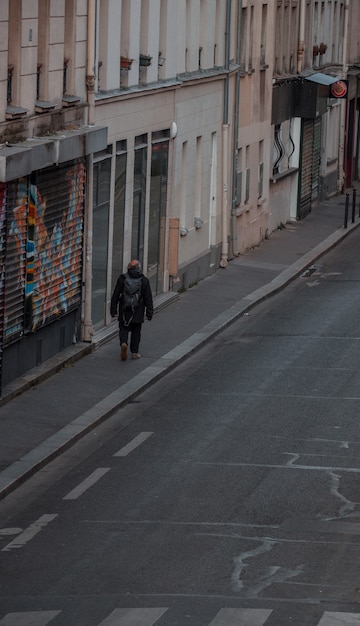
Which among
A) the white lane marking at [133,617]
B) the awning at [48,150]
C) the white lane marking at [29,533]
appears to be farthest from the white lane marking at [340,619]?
the awning at [48,150]

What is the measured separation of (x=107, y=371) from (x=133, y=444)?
4.42 metres

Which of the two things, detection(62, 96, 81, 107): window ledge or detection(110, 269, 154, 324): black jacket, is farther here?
detection(110, 269, 154, 324): black jacket

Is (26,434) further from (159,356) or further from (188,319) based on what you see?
(188,319)

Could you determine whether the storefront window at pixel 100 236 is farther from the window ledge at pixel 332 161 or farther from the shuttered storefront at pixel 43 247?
the window ledge at pixel 332 161

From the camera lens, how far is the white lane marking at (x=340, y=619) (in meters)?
11.5

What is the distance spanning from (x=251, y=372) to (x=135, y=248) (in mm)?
5077

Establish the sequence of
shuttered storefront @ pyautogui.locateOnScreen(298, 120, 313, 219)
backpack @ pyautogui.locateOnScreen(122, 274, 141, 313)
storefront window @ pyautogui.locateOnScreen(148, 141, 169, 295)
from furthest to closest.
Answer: shuttered storefront @ pyautogui.locateOnScreen(298, 120, 313, 219) → storefront window @ pyautogui.locateOnScreen(148, 141, 169, 295) → backpack @ pyautogui.locateOnScreen(122, 274, 141, 313)

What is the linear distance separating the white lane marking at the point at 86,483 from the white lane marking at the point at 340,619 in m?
4.54

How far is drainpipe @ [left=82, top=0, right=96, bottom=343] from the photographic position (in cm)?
2345

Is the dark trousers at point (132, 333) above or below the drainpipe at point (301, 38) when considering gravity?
below

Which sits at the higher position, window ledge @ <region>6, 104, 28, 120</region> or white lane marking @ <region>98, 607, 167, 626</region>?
window ledge @ <region>6, 104, 28, 120</region>

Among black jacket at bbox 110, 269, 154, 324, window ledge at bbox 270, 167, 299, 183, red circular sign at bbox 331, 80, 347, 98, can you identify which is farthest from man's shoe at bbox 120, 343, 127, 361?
red circular sign at bbox 331, 80, 347, 98

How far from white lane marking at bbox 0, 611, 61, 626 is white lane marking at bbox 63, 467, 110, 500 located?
393 cm

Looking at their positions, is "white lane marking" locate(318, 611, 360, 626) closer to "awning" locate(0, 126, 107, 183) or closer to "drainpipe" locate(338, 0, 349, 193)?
"awning" locate(0, 126, 107, 183)
